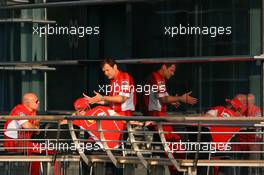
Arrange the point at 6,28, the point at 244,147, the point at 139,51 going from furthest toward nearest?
the point at 6,28 → the point at 139,51 → the point at 244,147

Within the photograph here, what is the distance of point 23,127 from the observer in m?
14.7

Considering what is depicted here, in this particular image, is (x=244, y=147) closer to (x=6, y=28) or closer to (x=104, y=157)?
(x=104, y=157)

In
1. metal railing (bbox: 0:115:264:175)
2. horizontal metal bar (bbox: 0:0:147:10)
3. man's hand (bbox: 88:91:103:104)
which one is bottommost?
metal railing (bbox: 0:115:264:175)

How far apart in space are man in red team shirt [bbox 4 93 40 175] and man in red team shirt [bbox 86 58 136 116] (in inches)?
33.4

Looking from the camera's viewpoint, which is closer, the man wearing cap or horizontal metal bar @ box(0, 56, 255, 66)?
the man wearing cap

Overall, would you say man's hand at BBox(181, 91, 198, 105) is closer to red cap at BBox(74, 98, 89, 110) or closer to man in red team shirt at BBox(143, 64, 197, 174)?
man in red team shirt at BBox(143, 64, 197, 174)

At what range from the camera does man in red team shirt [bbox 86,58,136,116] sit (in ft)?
47.4

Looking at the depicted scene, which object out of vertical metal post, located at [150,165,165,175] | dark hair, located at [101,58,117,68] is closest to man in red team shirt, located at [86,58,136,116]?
dark hair, located at [101,58,117,68]

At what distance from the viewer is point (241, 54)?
546 inches

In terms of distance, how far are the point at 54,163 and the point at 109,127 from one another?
914 mm

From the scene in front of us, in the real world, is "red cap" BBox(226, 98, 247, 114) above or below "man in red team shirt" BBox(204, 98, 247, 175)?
above

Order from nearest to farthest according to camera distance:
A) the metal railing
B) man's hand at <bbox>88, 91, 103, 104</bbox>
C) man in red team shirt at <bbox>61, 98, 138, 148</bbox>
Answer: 1. the metal railing
2. man in red team shirt at <bbox>61, 98, 138, 148</bbox>
3. man's hand at <bbox>88, 91, 103, 104</bbox>

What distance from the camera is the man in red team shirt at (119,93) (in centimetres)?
1445

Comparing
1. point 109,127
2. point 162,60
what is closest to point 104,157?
point 109,127
